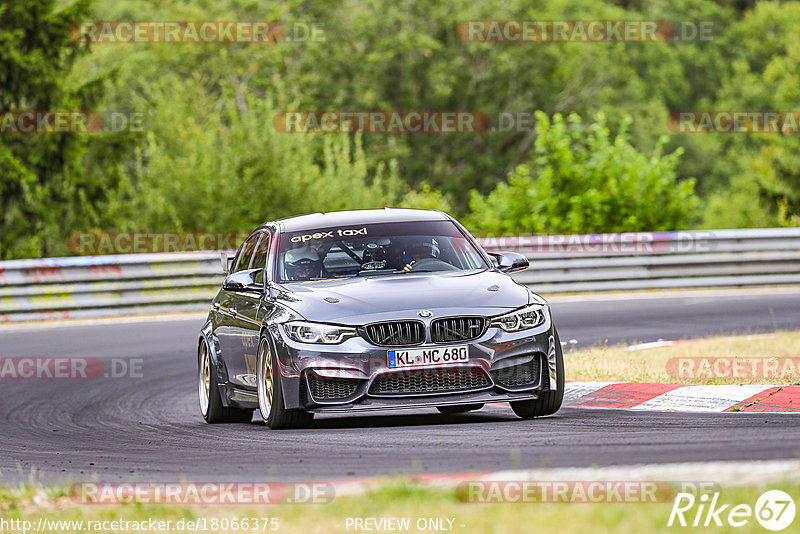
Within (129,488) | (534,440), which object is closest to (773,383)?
(534,440)

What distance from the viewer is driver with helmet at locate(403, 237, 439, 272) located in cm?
1065

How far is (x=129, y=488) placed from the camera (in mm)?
7395

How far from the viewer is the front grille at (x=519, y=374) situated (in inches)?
375

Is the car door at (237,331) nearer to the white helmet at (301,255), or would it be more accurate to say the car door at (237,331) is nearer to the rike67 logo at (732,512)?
the white helmet at (301,255)

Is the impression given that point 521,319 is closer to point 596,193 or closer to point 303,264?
point 303,264

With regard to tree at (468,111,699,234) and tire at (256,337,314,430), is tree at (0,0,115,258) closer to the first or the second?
tree at (468,111,699,234)

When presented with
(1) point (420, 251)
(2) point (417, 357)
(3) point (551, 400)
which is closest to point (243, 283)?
(1) point (420, 251)

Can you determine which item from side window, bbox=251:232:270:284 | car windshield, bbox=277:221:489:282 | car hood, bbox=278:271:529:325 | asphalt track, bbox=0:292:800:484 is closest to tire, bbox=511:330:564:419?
asphalt track, bbox=0:292:800:484

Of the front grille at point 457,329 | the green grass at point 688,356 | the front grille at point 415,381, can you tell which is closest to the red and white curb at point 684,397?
the green grass at point 688,356

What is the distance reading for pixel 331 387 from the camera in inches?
372

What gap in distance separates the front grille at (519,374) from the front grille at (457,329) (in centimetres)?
30

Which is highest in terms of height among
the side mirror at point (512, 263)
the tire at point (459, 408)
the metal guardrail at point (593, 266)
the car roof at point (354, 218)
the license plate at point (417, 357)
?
the car roof at point (354, 218)

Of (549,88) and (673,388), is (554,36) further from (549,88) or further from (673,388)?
(673,388)

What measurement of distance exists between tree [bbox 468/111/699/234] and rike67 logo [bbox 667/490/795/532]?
72.4 feet
